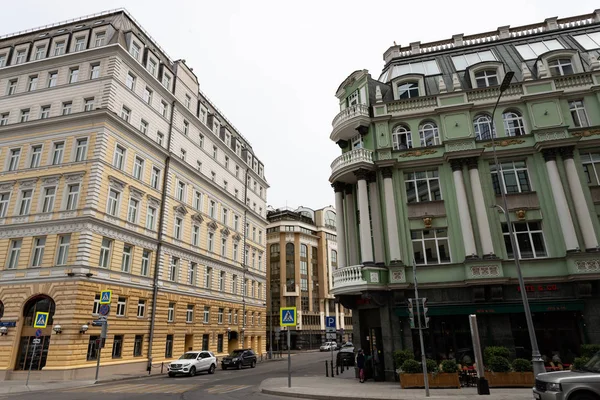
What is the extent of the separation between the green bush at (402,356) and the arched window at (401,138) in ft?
40.3

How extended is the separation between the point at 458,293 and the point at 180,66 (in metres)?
36.2

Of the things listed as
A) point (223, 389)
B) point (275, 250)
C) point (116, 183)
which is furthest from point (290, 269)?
point (223, 389)

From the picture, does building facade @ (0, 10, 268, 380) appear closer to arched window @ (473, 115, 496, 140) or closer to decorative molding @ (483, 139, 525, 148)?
arched window @ (473, 115, 496, 140)

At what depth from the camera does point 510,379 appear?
55.5 ft

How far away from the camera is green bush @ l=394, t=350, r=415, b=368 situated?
18.5 metres

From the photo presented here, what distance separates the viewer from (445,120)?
2408 centimetres

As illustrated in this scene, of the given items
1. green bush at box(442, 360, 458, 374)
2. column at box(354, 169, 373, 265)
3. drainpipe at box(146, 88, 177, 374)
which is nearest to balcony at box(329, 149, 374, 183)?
column at box(354, 169, 373, 265)

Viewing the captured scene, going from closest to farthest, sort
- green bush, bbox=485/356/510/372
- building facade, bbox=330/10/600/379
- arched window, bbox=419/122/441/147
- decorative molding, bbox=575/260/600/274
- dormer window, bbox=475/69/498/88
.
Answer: green bush, bbox=485/356/510/372
decorative molding, bbox=575/260/600/274
building facade, bbox=330/10/600/379
arched window, bbox=419/122/441/147
dormer window, bbox=475/69/498/88

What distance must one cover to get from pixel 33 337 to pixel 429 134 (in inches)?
1169

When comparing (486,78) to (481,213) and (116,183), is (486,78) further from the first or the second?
(116,183)

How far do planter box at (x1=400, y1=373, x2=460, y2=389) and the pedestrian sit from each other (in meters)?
3.73

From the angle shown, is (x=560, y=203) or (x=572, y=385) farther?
(x=560, y=203)

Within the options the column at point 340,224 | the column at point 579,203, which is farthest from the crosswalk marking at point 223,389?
the column at point 579,203

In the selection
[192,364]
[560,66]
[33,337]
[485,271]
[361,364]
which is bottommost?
[192,364]
